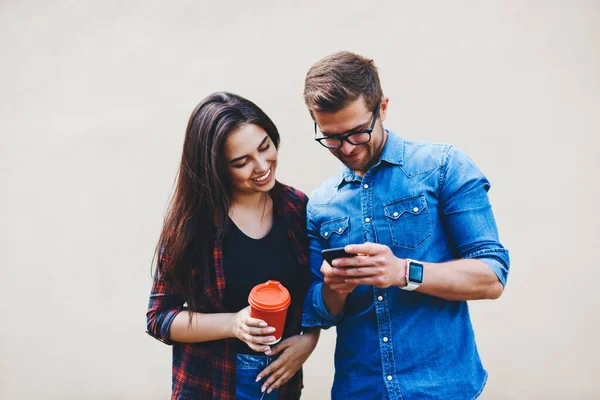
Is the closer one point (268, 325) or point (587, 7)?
point (268, 325)

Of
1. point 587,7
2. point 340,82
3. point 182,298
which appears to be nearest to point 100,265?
point 182,298

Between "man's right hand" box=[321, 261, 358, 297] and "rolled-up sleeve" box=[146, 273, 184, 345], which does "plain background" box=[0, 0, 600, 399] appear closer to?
"rolled-up sleeve" box=[146, 273, 184, 345]

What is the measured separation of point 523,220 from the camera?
8.25 ft

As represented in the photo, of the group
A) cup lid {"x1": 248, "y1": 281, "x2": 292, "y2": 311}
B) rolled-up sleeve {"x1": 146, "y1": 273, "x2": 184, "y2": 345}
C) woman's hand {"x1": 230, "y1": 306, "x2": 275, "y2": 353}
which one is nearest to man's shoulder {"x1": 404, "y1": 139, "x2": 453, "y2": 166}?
cup lid {"x1": 248, "y1": 281, "x2": 292, "y2": 311}

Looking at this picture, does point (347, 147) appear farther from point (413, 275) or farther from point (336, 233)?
point (413, 275)

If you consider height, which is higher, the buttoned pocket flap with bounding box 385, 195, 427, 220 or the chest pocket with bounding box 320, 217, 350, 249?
the buttoned pocket flap with bounding box 385, 195, 427, 220

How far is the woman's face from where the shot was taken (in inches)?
61.6

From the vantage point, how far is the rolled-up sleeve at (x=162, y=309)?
1573 mm

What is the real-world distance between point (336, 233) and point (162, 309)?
706mm

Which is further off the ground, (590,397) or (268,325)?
(268,325)

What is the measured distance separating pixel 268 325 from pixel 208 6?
7.18ft

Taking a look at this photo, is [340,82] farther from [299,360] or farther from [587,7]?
[587,7]

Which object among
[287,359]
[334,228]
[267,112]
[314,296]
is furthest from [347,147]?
[267,112]

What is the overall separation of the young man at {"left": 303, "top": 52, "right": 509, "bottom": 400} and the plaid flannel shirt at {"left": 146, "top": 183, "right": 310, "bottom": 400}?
21cm
